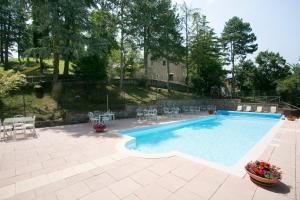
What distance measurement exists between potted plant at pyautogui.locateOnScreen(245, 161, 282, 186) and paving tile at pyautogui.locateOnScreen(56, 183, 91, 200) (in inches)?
143

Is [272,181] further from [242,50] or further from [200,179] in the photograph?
[242,50]

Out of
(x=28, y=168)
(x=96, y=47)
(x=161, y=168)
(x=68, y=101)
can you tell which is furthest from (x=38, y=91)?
(x=161, y=168)

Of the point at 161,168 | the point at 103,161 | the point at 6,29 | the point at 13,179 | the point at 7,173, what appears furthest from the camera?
the point at 6,29

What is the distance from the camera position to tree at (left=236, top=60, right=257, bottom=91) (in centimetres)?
2423

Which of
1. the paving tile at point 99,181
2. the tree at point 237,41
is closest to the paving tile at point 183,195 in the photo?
the paving tile at point 99,181

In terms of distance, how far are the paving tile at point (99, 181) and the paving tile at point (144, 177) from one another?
1.81ft

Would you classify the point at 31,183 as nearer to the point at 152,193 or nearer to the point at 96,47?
the point at 152,193

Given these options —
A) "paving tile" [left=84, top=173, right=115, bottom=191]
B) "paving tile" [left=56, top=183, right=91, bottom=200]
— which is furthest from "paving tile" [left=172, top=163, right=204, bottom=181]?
"paving tile" [left=56, top=183, right=91, bottom=200]

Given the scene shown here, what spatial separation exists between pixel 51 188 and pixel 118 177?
142 cm

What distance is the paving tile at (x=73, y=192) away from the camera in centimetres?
320

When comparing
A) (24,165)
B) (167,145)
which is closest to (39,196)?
(24,165)

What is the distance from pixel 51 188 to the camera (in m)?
3.50

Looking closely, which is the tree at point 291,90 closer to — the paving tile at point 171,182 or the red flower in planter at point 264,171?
the red flower in planter at point 264,171

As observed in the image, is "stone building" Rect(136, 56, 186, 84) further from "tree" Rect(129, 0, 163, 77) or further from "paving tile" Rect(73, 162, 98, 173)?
"paving tile" Rect(73, 162, 98, 173)
